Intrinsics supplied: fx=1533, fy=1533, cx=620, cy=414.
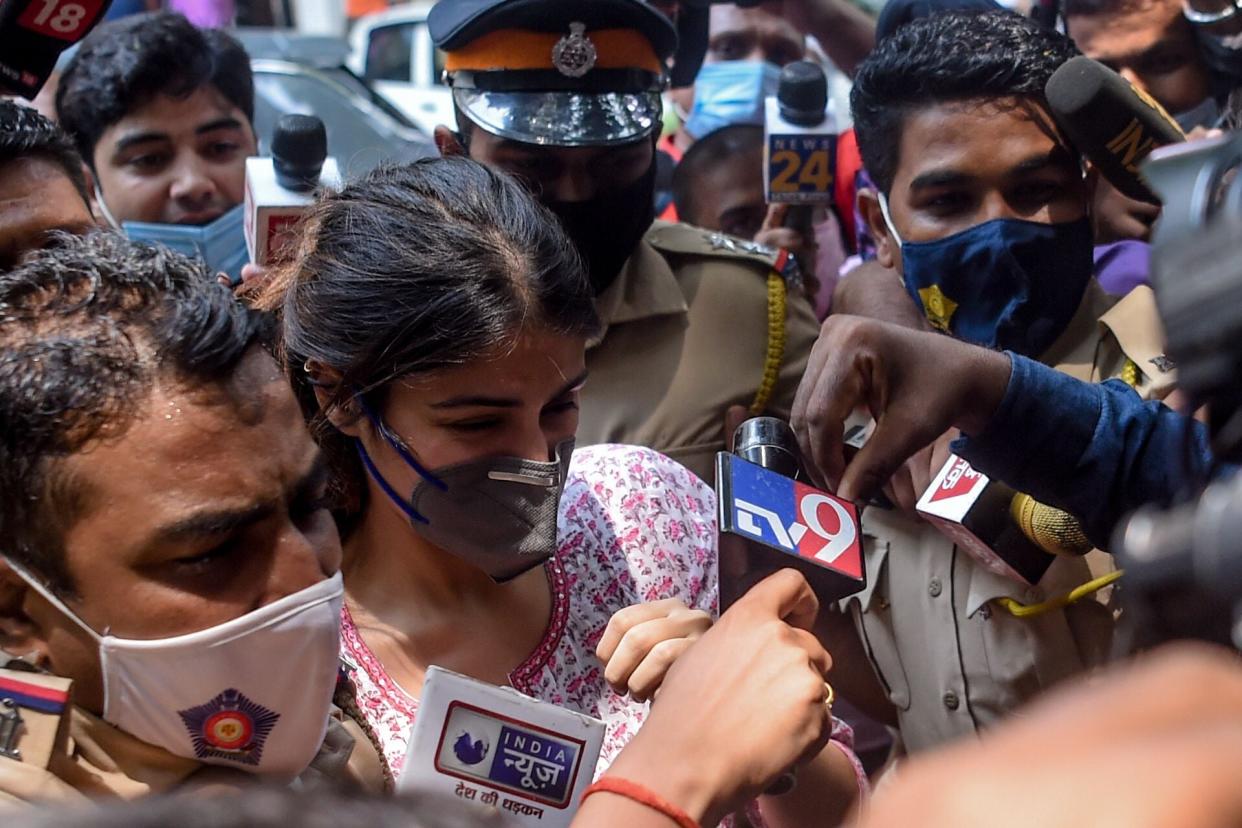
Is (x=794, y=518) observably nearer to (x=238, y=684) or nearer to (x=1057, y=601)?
(x=238, y=684)

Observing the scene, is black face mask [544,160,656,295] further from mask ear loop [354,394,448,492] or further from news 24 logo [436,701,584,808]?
news 24 logo [436,701,584,808]

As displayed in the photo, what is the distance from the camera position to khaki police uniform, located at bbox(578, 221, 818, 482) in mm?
3162

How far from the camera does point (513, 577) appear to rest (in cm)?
239

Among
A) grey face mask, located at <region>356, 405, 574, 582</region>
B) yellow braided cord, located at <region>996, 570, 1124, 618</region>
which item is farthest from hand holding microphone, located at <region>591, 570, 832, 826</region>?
yellow braided cord, located at <region>996, 570, 1124, 618</region>

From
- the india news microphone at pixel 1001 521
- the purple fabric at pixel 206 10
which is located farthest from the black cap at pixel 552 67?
the purple fabric at pixel 206 10

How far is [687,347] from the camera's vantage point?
326 centimetres

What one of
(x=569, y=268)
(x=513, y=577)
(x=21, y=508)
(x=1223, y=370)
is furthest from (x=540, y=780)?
(x=1223, y=370)

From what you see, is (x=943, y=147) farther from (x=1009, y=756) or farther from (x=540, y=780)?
(x=1009, y=756)

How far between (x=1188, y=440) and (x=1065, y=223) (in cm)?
164

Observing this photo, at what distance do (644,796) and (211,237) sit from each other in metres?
2.40

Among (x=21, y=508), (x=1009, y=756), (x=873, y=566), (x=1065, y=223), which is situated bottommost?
(x=873, y=566)

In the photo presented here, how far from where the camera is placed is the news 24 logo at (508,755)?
1854 millimetres

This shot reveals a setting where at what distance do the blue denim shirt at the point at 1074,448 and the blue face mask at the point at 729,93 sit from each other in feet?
8.29

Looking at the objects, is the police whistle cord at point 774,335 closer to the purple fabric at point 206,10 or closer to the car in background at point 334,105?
the car in background at point 334,105
